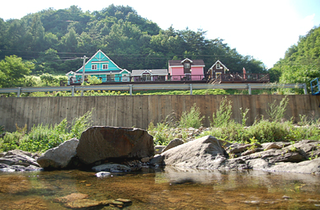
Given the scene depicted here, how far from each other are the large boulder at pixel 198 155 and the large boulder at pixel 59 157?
2.25 meters

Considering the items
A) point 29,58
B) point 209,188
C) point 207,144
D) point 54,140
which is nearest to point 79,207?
point 209,188

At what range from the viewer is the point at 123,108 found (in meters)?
8.98

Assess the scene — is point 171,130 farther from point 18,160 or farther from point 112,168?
point 18,160

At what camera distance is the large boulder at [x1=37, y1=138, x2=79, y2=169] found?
4582mm

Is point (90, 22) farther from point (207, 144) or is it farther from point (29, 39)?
point (207, 144)

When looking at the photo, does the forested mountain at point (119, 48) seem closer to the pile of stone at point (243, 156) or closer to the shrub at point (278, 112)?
the shrub at point (278, 112)

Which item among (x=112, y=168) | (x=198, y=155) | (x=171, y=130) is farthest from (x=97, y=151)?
(x=171, y=130)

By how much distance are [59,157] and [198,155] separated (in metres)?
3.20

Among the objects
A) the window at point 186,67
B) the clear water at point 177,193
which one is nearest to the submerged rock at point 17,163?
the clear water at point 177,193

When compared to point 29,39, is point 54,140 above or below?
below

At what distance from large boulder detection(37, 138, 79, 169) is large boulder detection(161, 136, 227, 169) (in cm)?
225

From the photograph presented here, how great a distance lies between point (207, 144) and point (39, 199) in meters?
3.65

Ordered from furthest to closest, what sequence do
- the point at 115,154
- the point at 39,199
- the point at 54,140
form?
the point at 54,140 → the point at 115,154 → the point at 39,199

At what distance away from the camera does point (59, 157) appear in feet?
15.4
